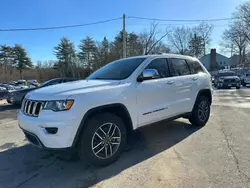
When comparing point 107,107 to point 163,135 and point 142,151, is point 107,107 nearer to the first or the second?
point 142,151

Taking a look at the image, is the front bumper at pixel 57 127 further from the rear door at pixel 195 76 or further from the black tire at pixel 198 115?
the black tire at pixel 198 115

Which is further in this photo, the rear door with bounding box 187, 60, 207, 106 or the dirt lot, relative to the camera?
the rear door with bounding box 187, 60, 207, 106

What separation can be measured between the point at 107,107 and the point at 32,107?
1.15 meters

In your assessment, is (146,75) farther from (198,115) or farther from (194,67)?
(198,115)

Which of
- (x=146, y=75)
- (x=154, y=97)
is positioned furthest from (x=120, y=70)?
(x=154, y=97)

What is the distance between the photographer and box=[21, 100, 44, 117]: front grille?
337 centimetres

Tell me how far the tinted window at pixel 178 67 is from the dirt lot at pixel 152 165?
143 cm

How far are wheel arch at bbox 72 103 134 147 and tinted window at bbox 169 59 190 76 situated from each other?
Result: 1659 mm

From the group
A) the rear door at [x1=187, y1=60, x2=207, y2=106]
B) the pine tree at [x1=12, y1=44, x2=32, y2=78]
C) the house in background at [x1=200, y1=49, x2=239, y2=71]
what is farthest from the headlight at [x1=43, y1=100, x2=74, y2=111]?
the pine tree at [x1=12, y1=44, x2=32, y2=78]

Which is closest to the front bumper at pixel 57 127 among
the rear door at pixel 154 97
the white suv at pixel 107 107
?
the white suv at pixel 107 107

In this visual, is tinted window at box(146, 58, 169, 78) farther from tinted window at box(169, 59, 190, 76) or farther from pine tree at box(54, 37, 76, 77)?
pine tree at box(54, 37, 76, 77)

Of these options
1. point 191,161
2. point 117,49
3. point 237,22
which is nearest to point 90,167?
point 191,161

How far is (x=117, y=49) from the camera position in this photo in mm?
47969

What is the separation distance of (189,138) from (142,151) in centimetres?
128
